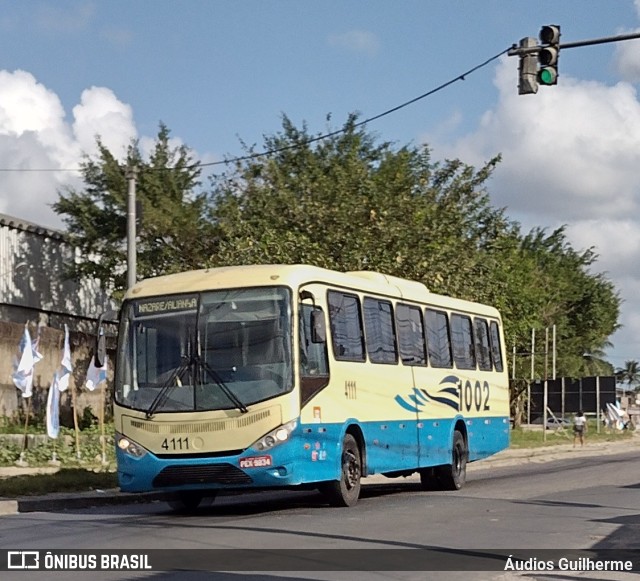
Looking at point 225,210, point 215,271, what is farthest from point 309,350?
point 225,210

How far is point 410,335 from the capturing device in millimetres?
21688

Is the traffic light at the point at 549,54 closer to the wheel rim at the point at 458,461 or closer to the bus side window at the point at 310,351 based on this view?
the bus side window at the point at 310,351

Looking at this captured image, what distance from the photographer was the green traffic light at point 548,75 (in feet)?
58.2

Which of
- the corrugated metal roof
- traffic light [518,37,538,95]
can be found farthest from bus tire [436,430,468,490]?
the corrugated metal roof

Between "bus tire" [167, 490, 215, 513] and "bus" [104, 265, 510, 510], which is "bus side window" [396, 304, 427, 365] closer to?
"bus" [104, 265, 510, 510]

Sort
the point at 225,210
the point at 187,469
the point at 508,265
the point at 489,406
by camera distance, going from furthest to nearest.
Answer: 1. the point at 508,265
2. the point at 225,210
3. the point at 489,406
4. the point at 187,469

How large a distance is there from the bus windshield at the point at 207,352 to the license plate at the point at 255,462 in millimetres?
651

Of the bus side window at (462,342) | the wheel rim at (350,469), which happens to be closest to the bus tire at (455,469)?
the bus side window at (462,342)

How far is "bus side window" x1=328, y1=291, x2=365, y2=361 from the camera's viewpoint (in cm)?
1848

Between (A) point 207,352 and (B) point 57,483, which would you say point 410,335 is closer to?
(A) point 207,352

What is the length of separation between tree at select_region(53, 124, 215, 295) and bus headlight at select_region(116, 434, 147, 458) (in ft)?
93.8

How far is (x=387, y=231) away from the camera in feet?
122

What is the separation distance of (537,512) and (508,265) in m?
43.6

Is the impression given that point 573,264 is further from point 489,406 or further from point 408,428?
point 408,428
